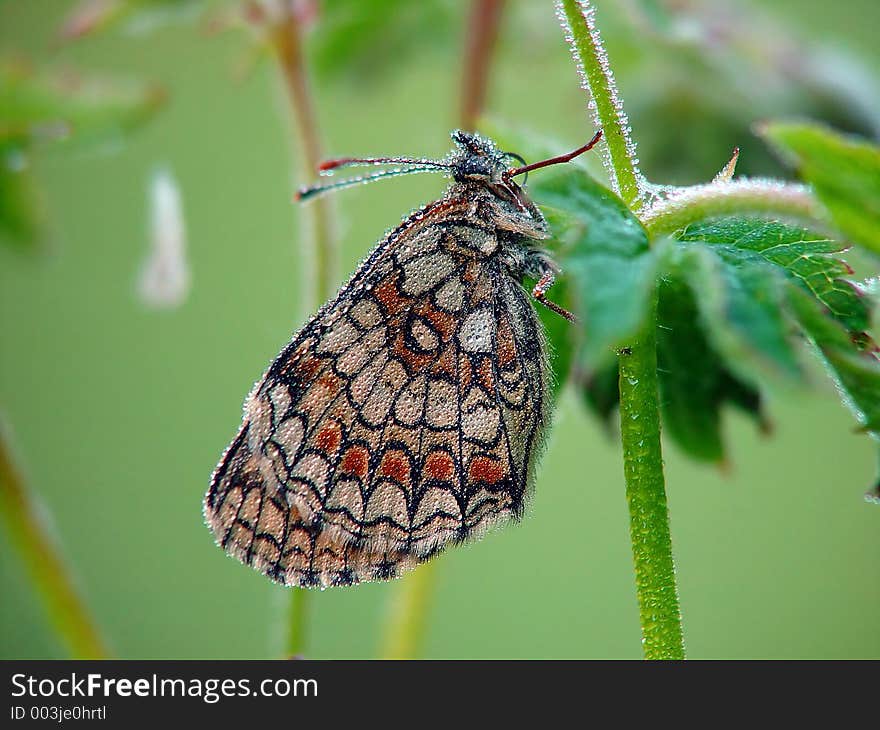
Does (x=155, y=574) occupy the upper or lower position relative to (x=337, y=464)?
upper

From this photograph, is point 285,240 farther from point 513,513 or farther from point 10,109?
point 513,513

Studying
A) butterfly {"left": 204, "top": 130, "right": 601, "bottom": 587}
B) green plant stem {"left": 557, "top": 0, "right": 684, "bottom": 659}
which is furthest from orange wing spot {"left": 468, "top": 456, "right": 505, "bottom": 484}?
green plant stem {"left": 557, "top": 0, "right": 684, "bottom": 659}

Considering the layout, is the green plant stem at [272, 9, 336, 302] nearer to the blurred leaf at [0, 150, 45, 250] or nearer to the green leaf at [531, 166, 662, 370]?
the blurred leaf at [0, 150, 45, 250]

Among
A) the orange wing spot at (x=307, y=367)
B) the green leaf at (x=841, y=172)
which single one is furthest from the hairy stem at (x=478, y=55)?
the green leaf at (x=841, y=172)

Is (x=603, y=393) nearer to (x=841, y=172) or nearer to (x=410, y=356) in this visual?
(x=410, y=356)

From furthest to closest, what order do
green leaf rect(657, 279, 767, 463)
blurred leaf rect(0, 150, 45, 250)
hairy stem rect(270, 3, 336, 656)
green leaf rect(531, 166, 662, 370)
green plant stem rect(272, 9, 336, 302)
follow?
blurred leaf rect(0, 150, 45, 250) < green plant stem rect(272, 9, 336, 302) < hairy stem rect(270, 3, 336, 656) < green leaf rect(657, 279, 767, 463) < green leaf rect(531, 166, 662, 370)

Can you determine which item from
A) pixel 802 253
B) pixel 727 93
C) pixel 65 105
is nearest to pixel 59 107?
pixel 65 105

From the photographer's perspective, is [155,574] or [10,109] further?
[155,574]
